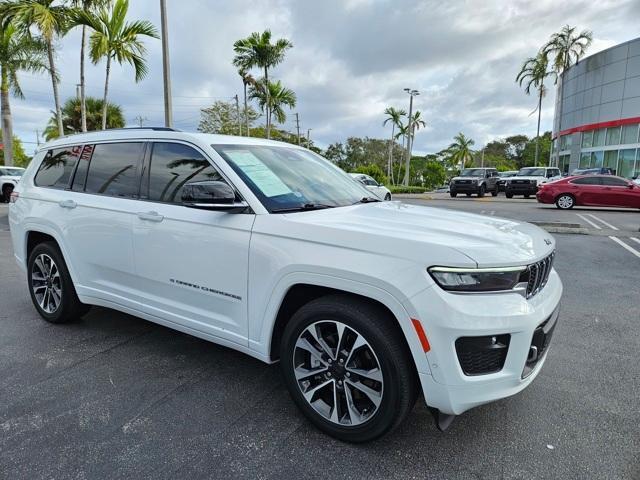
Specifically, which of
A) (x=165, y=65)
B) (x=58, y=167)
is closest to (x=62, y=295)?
(x=58, y=167)

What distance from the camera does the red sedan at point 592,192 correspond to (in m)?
16.3

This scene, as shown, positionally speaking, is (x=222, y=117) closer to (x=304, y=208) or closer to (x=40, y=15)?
(x=40, y=15)

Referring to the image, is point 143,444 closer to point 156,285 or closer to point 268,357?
point 268,357

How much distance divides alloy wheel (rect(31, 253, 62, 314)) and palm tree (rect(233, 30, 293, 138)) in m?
23.7

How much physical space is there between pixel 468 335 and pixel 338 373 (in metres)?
0.77

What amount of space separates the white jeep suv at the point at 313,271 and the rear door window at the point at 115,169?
0.05 ft

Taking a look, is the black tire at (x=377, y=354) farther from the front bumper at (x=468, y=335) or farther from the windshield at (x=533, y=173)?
the windshield at (x=533, y=173)

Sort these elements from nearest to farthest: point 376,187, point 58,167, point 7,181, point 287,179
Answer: point 287,179 < point 58,167 < point 376,187 < point 7,181

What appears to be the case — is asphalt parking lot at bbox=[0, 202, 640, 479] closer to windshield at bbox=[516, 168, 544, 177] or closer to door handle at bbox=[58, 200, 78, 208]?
door handle at bbox=[58, 200, 78, 208]

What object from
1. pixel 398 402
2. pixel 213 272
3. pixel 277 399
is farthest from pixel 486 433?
pixel 213 272

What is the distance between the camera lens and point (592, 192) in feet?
55.3

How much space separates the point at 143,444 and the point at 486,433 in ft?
6.39

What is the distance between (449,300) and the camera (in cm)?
203

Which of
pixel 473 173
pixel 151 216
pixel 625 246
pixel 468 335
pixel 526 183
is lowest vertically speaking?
pixel 625 246
